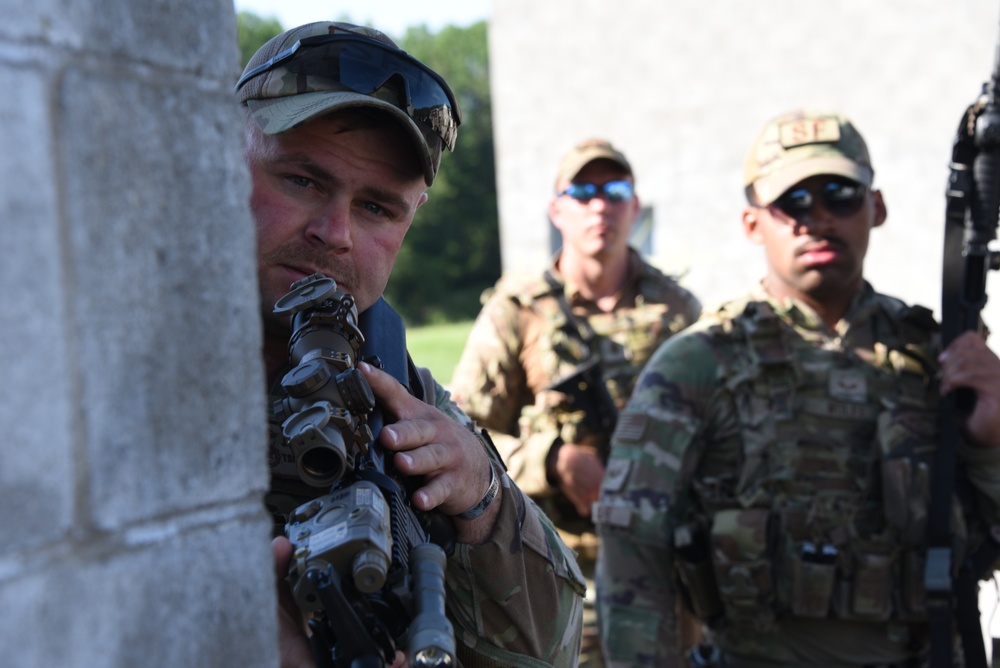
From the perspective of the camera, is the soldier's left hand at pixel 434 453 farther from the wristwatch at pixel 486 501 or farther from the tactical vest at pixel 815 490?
the tactical vest at pixel 815 490

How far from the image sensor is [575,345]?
15.9ft

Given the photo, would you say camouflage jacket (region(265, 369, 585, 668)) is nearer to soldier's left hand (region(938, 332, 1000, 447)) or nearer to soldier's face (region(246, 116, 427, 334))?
soldier's face (region(246, 116, 427, 334))

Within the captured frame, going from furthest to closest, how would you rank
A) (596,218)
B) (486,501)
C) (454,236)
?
(454,236), (596,218), (486,501)

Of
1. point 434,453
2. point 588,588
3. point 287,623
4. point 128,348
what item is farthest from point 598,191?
point 128,348

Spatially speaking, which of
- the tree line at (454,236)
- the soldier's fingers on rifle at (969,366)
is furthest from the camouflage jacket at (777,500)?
the tree line at (454,236)

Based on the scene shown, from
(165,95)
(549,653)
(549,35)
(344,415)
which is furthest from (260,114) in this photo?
(549,35)

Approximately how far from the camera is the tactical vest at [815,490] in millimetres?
3211

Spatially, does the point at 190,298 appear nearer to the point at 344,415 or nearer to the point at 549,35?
the point at 344,415

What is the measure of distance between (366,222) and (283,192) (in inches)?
6.0

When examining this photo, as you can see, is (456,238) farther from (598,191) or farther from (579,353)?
(579,353)

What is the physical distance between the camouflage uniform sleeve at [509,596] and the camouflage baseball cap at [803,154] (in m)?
1.97

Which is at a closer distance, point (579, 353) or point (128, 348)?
Result: point (128, 348)

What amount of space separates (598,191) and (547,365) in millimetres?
923

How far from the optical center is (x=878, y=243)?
984 centimetres
